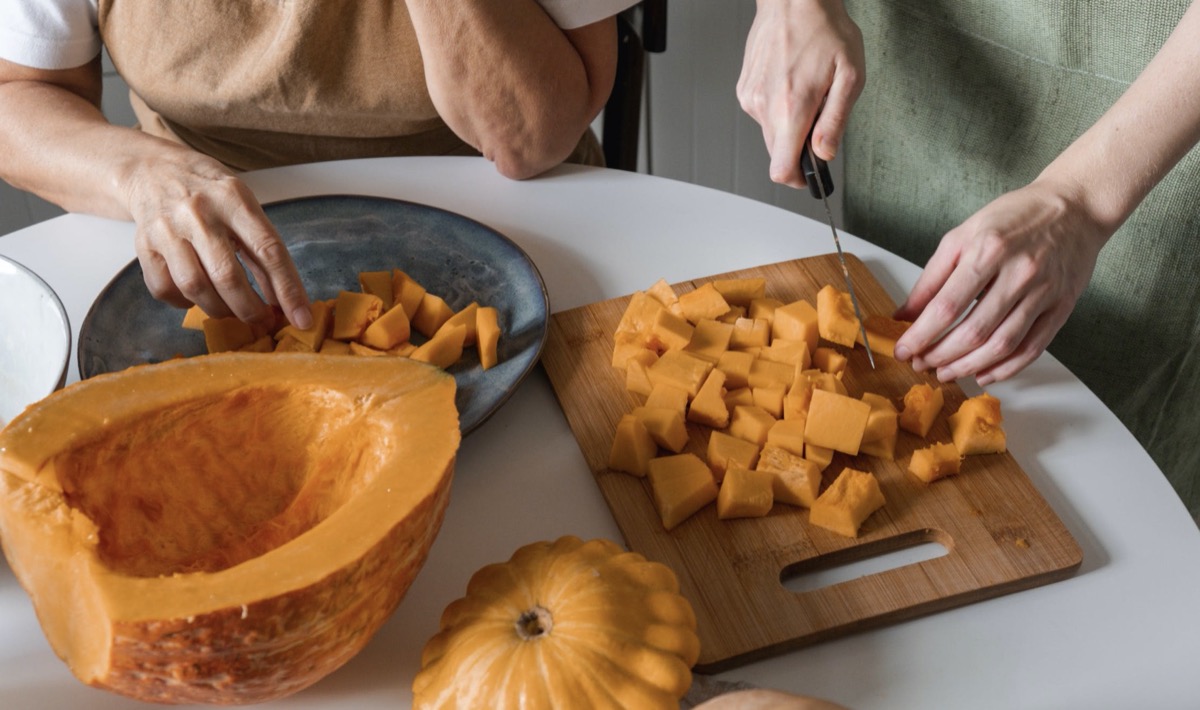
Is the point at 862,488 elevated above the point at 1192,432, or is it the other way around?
the point at 862,488

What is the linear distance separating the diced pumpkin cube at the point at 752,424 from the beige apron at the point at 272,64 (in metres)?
0.74

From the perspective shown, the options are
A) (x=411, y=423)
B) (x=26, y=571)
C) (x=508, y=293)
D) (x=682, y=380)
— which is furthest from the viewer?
(x=508, y=293)

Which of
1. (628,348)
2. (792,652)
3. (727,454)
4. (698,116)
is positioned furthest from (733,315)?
(698,116)

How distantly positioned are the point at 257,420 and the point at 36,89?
796mm

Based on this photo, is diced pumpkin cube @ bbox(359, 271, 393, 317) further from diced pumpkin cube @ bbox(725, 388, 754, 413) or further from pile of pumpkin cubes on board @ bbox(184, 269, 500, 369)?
diced pumpkin cube @ bbox(725, 388, 754, 413)

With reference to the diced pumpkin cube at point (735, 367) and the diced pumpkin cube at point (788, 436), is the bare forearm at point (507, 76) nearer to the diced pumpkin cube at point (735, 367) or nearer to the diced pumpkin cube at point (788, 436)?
the diced pumpkin cube at point (735, 367)

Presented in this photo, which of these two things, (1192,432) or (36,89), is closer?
(36,89)

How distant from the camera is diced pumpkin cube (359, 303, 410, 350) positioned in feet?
3.80

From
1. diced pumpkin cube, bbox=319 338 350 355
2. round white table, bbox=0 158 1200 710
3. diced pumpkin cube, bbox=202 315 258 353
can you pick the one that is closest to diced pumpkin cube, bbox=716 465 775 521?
round white table, bbox=0 158 1200 710

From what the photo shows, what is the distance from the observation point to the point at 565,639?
0.78 m

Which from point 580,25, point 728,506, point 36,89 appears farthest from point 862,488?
point 36,89

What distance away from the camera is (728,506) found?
1.00 metres

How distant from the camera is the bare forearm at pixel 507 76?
1.42m

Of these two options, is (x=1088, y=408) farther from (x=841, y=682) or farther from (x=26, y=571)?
(x=26, y=571)
